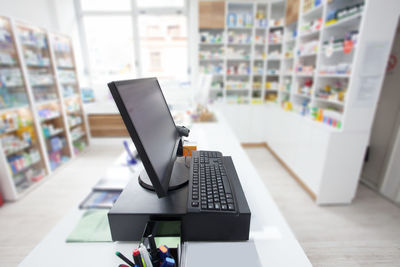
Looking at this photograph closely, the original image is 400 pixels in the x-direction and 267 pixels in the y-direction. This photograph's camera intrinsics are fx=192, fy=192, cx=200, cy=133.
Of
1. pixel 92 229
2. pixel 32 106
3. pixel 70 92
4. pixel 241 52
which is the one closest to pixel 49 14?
pixel 70 92

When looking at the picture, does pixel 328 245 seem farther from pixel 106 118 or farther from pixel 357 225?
pixel 106 118

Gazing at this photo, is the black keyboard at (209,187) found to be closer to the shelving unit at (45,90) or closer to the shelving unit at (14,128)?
the shelving unit at (14,128)

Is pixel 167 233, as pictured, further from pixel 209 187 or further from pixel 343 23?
pixel 343 23

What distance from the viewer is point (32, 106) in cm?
251

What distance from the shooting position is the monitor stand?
70cm

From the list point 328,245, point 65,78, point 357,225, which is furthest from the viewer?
point 65,78

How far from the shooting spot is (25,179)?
2588mm

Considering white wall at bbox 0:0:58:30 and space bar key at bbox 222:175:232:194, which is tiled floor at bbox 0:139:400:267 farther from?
white wall at bbox 0:0:58:30

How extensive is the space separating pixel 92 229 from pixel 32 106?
8.60 ft

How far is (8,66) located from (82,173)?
5.37ft

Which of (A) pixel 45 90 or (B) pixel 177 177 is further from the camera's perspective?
(A) pixel 45 90

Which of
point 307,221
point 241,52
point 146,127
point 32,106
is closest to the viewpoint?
point 146,127

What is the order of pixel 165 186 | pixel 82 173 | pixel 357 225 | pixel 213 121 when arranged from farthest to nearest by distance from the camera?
1. pixel 82 173
2. pixel 213 121
3. pixel 357 225
4. pixel 165 186

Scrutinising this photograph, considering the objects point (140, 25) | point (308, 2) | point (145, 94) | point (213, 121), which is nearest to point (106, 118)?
point (140, 25)
